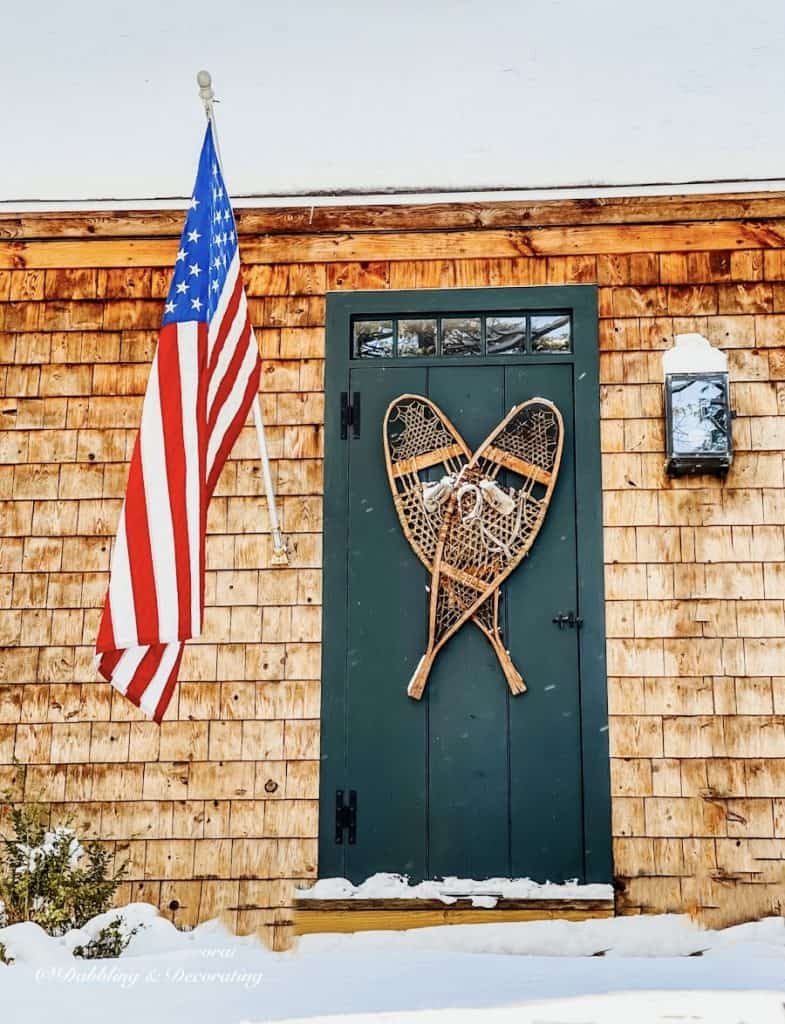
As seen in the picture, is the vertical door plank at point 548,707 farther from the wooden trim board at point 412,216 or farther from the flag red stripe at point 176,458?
the flag red stripe at point 176,458

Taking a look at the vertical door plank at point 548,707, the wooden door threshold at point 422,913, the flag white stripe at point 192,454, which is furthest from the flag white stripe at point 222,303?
the wooden door threshold at point 422,913

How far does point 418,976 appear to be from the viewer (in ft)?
13.0

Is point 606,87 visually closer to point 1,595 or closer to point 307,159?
point 307,159

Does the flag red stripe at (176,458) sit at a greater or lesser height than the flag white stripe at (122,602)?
greater

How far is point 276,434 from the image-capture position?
5.34m

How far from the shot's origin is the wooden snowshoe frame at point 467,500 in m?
5.07

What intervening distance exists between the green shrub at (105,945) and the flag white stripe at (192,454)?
133 centimetres

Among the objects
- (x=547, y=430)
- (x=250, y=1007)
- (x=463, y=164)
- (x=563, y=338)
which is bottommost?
(x=250, y=1007)

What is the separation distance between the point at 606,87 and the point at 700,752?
2485mm

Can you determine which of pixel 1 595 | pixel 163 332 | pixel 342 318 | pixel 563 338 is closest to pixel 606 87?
pixel 563 338

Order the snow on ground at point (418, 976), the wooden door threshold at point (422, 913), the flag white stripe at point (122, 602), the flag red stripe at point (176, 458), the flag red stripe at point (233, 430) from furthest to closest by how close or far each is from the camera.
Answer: the wooden door threshold at point (422, 913) → the flag red stripe at point (233, 430) → the flag red stripe at point (176, 458) → the flag white stripe at point (122, 602) → the snow on ground at point (418, 976)

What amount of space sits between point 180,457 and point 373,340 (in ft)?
5.14

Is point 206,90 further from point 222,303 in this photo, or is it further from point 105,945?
point 105,945

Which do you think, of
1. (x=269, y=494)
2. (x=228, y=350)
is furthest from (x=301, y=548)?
(x=228, y=350)
